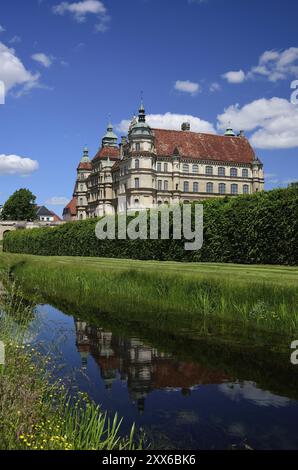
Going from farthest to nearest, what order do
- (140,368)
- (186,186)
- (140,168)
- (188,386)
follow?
(186,186) < (140,168) < (140,368) < (188,386)

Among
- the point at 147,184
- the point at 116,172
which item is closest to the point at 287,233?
the point at 147,184

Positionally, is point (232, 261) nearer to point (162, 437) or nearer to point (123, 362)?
point (123, 362)

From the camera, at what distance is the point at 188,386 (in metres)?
8.30

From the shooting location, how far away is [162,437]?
238 inches

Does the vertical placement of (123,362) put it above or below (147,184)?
below

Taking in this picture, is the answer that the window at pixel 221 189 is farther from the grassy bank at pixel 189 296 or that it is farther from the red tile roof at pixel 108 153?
the grassy bank at pixel 189 296

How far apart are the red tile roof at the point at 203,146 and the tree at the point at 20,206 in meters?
47.1

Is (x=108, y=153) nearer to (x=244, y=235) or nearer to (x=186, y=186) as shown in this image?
(x=186, y=186)

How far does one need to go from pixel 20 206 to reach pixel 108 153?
3633 cm

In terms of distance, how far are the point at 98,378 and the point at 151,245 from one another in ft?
77.7

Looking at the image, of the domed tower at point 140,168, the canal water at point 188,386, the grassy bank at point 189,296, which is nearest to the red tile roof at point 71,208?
the domed tower at point 140,168

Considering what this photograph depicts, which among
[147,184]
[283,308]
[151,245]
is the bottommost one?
[283,308]

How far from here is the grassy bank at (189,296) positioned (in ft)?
39.9

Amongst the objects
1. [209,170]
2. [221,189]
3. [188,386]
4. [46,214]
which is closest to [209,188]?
[221,189]
